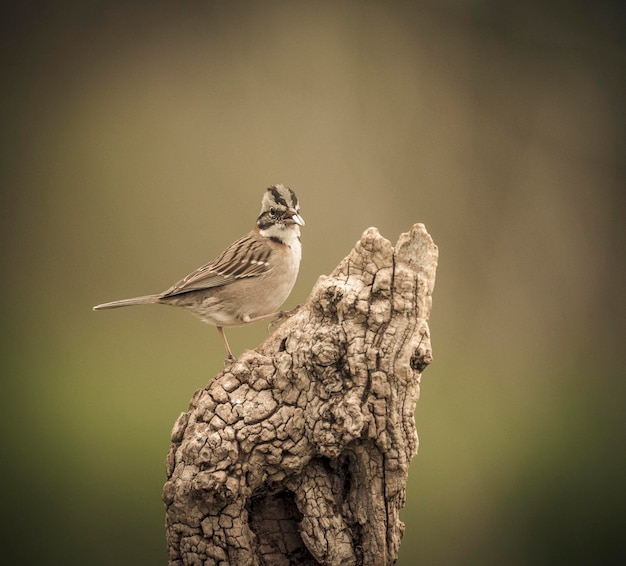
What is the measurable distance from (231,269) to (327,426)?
1.00 metres

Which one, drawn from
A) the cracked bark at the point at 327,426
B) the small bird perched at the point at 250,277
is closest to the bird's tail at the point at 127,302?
the small bird perched at the point at 250,277

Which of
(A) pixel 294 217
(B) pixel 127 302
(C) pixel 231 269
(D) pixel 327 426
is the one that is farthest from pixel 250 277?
(D) pixel 327 426

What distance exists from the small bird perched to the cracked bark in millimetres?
547

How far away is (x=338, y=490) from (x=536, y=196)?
2.98 metres

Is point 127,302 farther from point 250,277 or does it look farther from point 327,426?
point 327,426

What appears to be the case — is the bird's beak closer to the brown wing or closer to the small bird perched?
the small bird perched

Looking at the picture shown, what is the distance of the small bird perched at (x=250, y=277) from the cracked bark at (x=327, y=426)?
21.6 inches

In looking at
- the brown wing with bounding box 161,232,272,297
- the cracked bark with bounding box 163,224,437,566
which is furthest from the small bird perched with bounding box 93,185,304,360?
the cracked bark with bounding box 163,224,437,566

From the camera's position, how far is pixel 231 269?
10.5 ft

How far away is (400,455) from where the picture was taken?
101 inches

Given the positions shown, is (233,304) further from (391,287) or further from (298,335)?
(391,287)

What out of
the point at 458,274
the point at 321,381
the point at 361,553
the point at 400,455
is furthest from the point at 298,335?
the point at 458,274

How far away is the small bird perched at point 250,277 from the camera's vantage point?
3.15 meters

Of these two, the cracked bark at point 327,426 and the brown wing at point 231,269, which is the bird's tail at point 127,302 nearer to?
the brown wing at point 231,269
